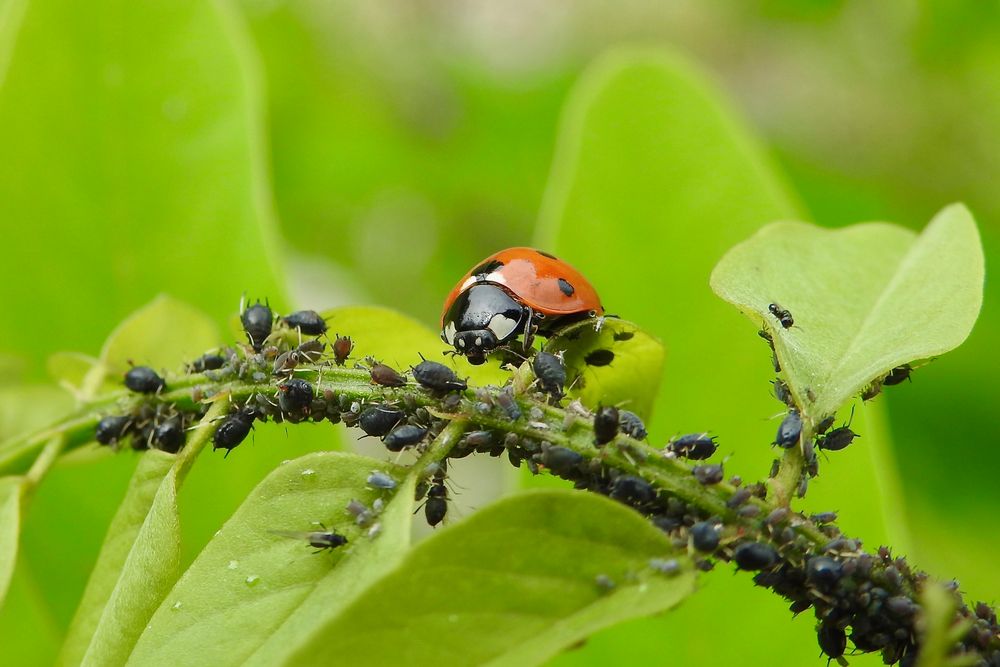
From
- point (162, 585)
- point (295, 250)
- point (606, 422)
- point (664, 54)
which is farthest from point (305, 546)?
point (295, 250)

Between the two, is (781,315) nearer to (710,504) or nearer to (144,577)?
(710,504)

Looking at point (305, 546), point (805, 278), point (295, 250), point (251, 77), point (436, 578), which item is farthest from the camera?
point (295, 250)

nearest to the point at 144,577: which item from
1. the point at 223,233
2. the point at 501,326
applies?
the point at 501,326

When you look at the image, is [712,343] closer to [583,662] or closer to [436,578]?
[583,662]

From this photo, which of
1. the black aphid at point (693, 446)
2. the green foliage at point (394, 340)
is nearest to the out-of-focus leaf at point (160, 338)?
the green foliage at point (394, 340)

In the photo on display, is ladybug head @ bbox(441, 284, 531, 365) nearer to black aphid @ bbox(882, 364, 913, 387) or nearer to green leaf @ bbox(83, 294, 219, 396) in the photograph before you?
green leaf @ bbox(83, 294, 219, 396)
